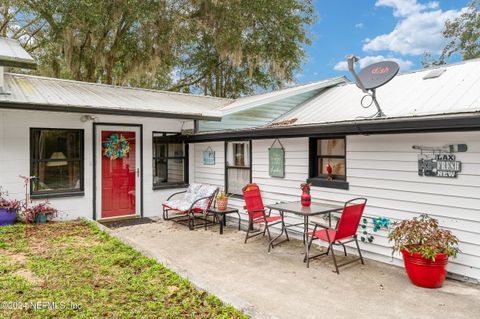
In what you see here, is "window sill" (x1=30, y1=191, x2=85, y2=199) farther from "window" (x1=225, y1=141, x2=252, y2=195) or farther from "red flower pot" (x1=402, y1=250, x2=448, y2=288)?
"red flower pot" (x1=402, y1=250, x2=448, y2=288)

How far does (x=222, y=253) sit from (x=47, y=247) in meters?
2.58

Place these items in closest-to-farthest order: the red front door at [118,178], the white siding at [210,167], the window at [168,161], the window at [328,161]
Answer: the window at [328,161] → the red front door at [118,178] → the white siding at [210,167] → the window at [168,161]

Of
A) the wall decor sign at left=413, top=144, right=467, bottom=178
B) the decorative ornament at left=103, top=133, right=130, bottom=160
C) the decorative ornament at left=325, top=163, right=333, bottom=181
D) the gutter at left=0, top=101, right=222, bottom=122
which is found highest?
the gutter at left=0, top=101, right=222, bottom=122

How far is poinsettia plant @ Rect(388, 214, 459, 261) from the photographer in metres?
3.85

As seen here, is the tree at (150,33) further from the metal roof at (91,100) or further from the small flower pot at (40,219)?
the small flower pot at (40,219)

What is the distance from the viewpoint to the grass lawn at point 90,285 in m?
3.05

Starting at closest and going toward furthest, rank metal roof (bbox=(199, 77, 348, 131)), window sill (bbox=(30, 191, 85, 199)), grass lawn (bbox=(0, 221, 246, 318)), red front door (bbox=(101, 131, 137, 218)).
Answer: grass lawn (bbox=(0, 221, 246, 318))
window sill (bbox=(30, 191, 85, 199))
red front door (bbox=(101, 131, 137, 218))
metal roof (bbox=(199, 77, 348, 131))

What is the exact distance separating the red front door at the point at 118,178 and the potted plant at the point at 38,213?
119cm

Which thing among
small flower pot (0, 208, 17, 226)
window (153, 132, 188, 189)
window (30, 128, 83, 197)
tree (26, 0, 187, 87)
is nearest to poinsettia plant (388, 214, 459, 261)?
window (153, 132, 188, 189)

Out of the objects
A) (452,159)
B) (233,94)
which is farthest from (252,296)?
(233,94)

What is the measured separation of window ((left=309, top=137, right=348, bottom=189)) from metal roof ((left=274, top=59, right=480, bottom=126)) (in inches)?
15.6

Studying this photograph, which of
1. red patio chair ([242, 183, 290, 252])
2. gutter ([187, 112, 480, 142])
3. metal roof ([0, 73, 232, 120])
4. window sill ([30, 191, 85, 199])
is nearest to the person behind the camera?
gutter ([187, 112, 480, 142])

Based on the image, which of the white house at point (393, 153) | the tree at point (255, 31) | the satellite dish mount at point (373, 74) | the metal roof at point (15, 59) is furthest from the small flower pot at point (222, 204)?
the tree at point (255, 31)

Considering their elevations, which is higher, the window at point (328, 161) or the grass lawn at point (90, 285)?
the window at point (328, 161)
